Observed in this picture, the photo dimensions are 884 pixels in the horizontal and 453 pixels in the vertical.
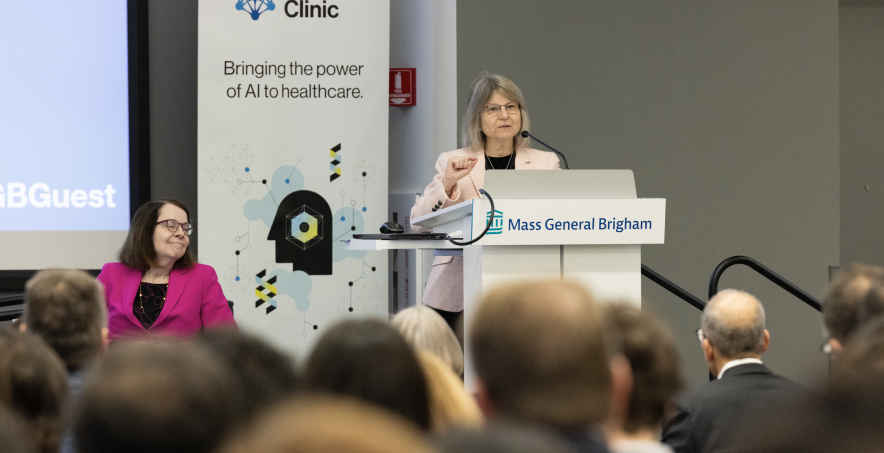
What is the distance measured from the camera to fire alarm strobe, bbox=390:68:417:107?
5.24 metres

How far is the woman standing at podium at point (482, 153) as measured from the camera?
3.23 metres

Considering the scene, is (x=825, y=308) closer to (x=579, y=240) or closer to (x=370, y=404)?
(x=579, y=240)

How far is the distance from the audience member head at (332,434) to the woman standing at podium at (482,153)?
2531 mm

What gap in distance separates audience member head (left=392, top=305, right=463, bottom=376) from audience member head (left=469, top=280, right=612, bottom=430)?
26.7 inches

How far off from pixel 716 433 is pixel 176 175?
152 inches

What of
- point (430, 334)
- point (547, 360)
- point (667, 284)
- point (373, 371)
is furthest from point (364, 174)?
point (547, 360)

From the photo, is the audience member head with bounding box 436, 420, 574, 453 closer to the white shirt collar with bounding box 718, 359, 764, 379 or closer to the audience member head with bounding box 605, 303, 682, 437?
the audience member head with bounding box 605, 303, 682, 437

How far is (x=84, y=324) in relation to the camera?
6.33ft

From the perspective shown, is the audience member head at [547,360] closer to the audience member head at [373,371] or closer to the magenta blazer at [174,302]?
the audience member head at [373,371]

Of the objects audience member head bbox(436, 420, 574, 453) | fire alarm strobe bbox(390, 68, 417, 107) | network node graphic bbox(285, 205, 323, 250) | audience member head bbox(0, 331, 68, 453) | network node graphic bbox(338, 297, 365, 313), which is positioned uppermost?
fire alarm strobe bbox(390, 68, 417, 107)

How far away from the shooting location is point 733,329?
2396 millimetres

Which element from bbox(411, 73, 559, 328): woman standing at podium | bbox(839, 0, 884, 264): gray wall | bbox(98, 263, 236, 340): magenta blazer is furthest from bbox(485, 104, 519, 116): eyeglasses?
bbox(839, 0, 884, 264): gray wall

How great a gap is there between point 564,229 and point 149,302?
191cm

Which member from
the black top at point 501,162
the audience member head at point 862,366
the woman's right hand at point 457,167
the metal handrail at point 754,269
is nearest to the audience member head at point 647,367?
the audience member head at point 862,366
